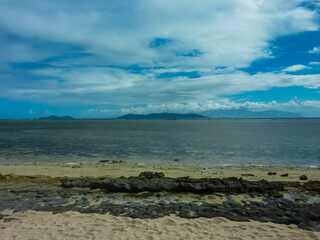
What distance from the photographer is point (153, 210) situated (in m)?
9.60

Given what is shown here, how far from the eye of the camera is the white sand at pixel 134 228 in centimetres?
759

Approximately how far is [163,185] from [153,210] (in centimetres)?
296

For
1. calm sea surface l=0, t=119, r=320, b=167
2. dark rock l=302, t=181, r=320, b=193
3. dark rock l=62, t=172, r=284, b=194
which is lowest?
calm sea surface l=0, t=119, r=320, b=167

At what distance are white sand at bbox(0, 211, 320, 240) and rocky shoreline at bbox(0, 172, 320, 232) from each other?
0.48m

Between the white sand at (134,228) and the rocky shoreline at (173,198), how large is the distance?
1.58 feet

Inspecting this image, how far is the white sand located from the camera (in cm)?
759

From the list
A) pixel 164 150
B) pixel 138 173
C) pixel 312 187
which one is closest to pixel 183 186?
pixel 138 173

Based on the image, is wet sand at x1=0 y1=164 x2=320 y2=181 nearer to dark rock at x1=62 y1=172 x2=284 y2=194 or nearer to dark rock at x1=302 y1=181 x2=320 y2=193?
dark rock at x1=302 y1=181 x2=320 y2=193

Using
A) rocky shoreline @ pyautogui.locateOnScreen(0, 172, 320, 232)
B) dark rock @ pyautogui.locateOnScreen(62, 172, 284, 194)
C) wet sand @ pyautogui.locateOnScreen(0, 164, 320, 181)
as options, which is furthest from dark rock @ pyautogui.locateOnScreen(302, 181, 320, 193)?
wet sand @ pyautogui.locateOnScreen(0, 164, 320, 181)

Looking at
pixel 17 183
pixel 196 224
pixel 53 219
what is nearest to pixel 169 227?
pixel 196 224

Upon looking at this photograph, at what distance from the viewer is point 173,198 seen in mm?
11258

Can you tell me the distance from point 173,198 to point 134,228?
3.55 metres

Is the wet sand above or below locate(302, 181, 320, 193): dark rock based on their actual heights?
below

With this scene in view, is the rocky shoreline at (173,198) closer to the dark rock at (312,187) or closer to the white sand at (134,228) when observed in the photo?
the dark rock at (312,187)
